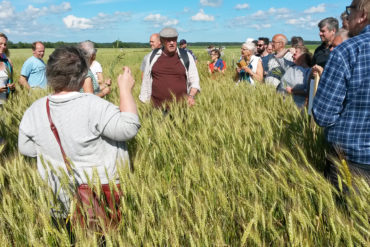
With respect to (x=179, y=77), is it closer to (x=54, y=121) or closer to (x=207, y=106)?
(x=207, y=106)

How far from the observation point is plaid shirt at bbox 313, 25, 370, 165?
1397mm

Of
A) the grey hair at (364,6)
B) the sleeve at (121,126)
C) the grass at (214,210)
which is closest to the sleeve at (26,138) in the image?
the grass at (214,210)

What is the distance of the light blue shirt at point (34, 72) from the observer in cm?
→ 432

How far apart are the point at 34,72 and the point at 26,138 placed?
10.6 ft

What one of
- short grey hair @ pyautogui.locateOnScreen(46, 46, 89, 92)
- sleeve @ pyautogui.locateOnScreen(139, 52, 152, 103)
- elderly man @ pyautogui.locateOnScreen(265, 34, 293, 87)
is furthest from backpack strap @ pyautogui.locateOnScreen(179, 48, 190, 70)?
short grey hair @ pyautogui.locateOnScreen(46, 46, 89, 92)

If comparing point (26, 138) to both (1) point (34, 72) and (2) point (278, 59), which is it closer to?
(1) point (34, 72)

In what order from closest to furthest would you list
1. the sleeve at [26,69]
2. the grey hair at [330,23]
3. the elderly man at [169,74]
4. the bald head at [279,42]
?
the elderly man at [169,74]
the grey hair at [330,23]
the sleeve at [26,69]
the bald head at [279,42]

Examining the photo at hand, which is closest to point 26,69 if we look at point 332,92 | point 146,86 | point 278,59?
point 146,86

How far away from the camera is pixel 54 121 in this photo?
1.45 metres

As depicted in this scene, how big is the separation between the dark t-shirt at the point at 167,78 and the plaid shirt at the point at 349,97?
204 centimetres

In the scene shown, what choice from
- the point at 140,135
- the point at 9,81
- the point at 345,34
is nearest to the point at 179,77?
the point at 140,135

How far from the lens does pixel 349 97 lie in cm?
147

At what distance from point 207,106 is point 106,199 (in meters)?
2.05

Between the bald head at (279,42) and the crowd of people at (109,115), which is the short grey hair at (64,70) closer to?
the crowd of people at (109,115)
